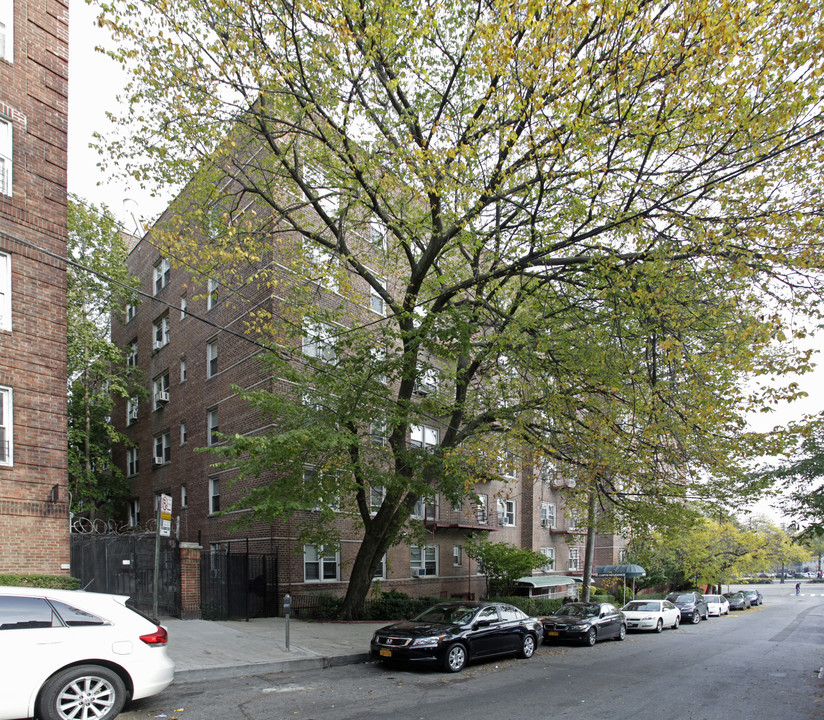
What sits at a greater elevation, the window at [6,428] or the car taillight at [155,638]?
the window at [6,428]

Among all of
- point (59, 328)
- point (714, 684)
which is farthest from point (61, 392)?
point (714, 684)

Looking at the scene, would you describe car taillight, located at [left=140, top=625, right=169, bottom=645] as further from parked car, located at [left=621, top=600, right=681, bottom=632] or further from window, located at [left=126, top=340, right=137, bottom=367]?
window, located at [left=126, top=340, right=137, bottom=367]

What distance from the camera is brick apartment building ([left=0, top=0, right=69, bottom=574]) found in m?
12.2

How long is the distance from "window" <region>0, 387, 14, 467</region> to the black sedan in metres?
7.91

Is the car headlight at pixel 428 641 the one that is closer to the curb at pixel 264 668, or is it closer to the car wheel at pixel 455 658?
the car wheel at pixel 455 658

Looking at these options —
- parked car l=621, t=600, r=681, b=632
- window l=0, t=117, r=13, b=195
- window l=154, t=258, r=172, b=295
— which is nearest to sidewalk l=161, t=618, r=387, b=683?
window l=0, t=117, r=13, b=195

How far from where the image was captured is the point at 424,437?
27.5 m

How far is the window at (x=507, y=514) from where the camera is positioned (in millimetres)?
33188

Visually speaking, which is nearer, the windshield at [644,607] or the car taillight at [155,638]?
the car taillight at [155,638]

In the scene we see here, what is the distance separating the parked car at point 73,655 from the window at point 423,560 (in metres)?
18.9

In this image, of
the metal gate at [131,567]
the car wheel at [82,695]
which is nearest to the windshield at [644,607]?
the metal gate at [131,567]

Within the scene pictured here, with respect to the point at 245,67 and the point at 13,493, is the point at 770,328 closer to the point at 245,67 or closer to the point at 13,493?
the point at 245,67

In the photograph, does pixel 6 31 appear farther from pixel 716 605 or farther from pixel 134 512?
pixel 716 605

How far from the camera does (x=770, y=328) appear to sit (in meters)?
10.0
